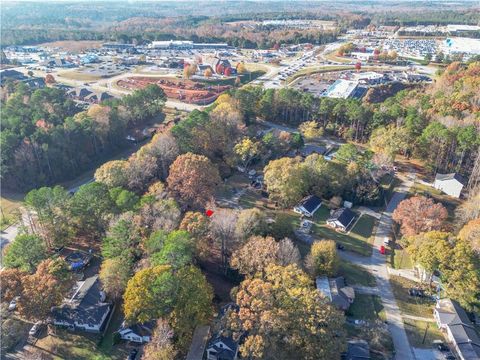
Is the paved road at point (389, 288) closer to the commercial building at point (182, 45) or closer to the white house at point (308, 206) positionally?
the white house at point (308, 206)

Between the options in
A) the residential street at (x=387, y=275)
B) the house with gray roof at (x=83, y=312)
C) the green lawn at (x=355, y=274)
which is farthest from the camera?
the green lawn at (x=355, y=274)

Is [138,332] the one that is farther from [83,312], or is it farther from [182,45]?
[182,45]

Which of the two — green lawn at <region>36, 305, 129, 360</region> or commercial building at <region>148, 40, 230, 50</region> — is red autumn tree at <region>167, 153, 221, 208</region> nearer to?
green lawn at <region>36, 305, 129, 360</region>

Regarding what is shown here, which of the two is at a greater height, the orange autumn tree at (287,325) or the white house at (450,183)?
the orange autumn tree at (287,325)

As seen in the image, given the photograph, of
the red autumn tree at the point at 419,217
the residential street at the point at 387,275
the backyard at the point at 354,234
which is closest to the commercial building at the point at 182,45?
the residential street at the point at 387,275

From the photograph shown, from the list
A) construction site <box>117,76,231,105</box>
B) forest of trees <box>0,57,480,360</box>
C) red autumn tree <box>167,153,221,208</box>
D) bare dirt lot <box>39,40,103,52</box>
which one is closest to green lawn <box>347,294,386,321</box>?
forest of trees <box>0,57,480,360</box>

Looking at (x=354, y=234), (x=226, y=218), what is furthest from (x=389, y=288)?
(x=226, y=218)
